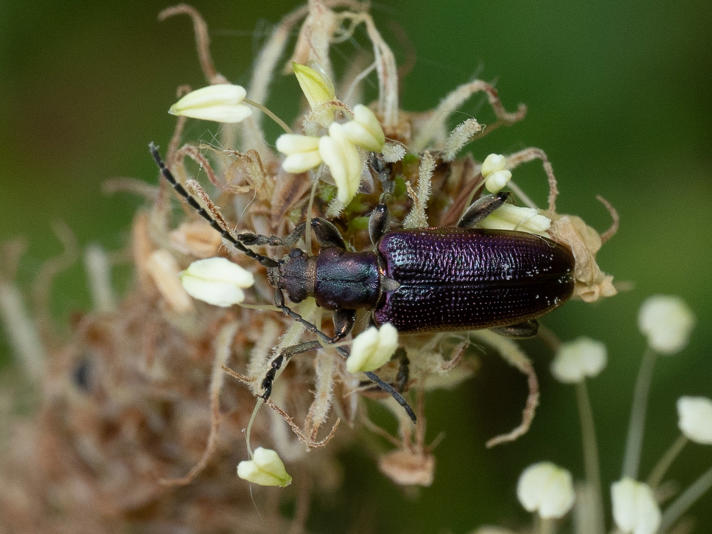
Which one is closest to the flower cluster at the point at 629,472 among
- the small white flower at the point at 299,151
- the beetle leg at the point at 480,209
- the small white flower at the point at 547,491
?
the small white flower at the point at 547,491

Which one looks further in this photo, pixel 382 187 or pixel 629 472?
pixel 629 472

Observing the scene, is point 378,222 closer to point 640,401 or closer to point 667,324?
point 667,324

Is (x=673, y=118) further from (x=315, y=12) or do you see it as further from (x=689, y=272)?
(x=315, y=12)

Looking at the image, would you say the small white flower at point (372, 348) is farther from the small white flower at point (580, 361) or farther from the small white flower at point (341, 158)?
the small white flower at point (580, 361)

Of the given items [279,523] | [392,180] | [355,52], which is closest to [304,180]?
[392,180]

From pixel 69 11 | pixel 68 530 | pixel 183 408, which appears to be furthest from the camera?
pixel 69 11

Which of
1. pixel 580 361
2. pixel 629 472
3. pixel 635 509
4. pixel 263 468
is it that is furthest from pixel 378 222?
pixel 629 472
